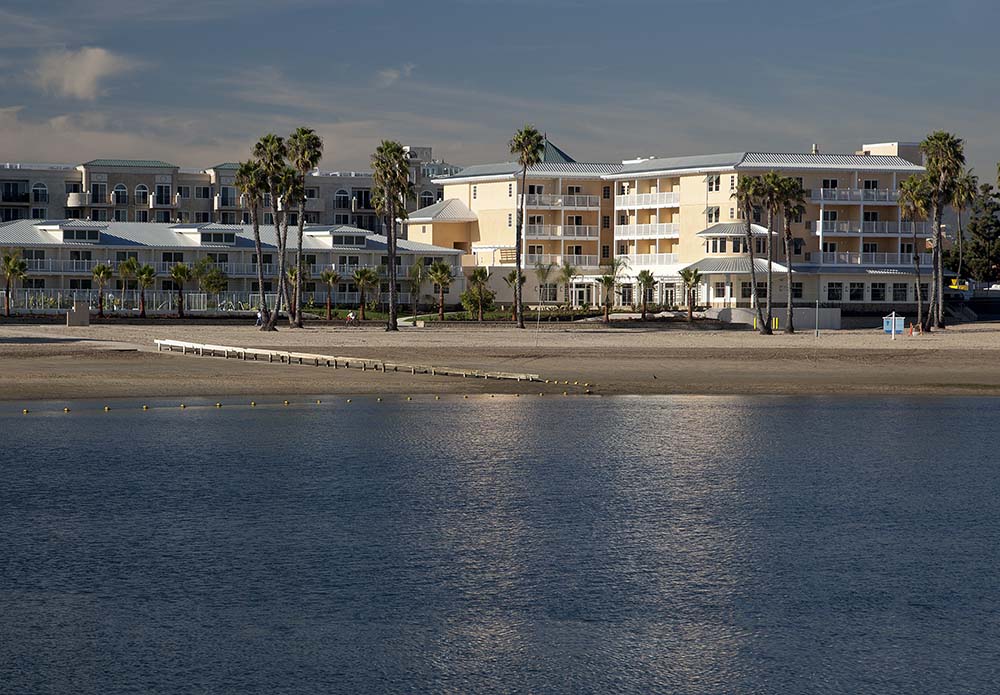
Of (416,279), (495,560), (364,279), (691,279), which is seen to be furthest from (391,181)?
(495,560)

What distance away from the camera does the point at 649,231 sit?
11675cm

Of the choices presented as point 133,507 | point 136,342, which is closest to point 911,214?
point 136,342

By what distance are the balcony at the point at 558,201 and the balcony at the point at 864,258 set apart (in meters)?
24.1

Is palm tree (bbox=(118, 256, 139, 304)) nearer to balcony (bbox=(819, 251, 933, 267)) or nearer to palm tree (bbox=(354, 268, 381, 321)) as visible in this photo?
palm tree (bbox=(354, 268, 381, 321))

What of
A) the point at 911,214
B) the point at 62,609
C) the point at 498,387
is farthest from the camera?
the point at 911,214

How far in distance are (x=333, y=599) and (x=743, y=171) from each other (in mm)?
96330

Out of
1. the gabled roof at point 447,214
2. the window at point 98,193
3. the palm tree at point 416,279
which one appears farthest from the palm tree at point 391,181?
the window at point 98,193

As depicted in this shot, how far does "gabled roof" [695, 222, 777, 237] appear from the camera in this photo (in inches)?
4205

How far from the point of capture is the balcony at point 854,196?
359 feet

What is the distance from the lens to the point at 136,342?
69.0m

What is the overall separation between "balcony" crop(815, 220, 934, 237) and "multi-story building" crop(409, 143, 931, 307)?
79mm

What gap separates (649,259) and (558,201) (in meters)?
12.3

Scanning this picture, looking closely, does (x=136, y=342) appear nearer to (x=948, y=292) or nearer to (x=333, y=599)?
(x=333, y=599)

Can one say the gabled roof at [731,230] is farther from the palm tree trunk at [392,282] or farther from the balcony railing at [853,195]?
the palm tree trunk at [392,282]
